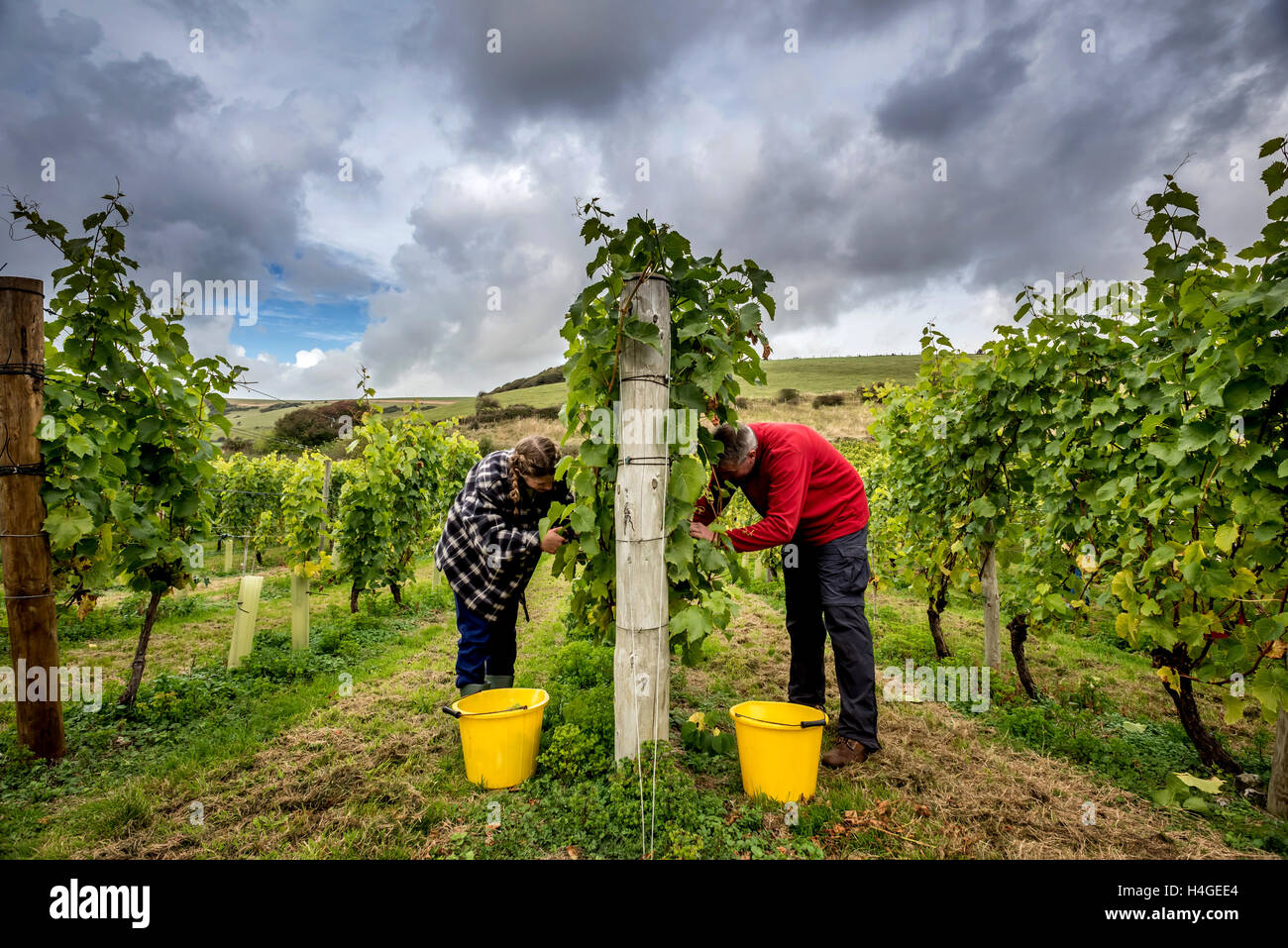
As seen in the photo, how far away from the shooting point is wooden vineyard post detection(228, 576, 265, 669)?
5336mm

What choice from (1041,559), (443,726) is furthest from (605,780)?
(1041,559)

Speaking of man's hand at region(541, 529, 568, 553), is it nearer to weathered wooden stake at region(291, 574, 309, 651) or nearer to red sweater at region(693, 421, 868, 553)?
red sweater at region(693, 421, 868, 553)

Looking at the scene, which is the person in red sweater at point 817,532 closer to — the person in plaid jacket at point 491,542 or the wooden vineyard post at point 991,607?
the person in plaid jacket at point 491,542

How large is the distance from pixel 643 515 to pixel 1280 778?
12.0ft

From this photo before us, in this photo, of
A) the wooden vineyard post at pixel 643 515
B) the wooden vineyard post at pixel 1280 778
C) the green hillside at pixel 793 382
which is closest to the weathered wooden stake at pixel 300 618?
the wooden vineyard post at pixel 643 515

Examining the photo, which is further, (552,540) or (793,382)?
(793,382)

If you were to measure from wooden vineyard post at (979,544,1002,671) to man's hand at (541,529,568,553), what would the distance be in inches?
162

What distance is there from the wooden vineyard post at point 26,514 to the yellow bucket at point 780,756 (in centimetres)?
413

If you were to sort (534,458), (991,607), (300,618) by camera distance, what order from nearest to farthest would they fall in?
(534,458), (991,607), (300,618)

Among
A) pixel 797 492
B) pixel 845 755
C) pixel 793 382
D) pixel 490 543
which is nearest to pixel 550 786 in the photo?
pixel 490 543

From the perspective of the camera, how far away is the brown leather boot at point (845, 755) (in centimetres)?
336

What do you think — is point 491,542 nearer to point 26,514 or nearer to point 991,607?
point 26,514

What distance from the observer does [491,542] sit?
12.3ft
